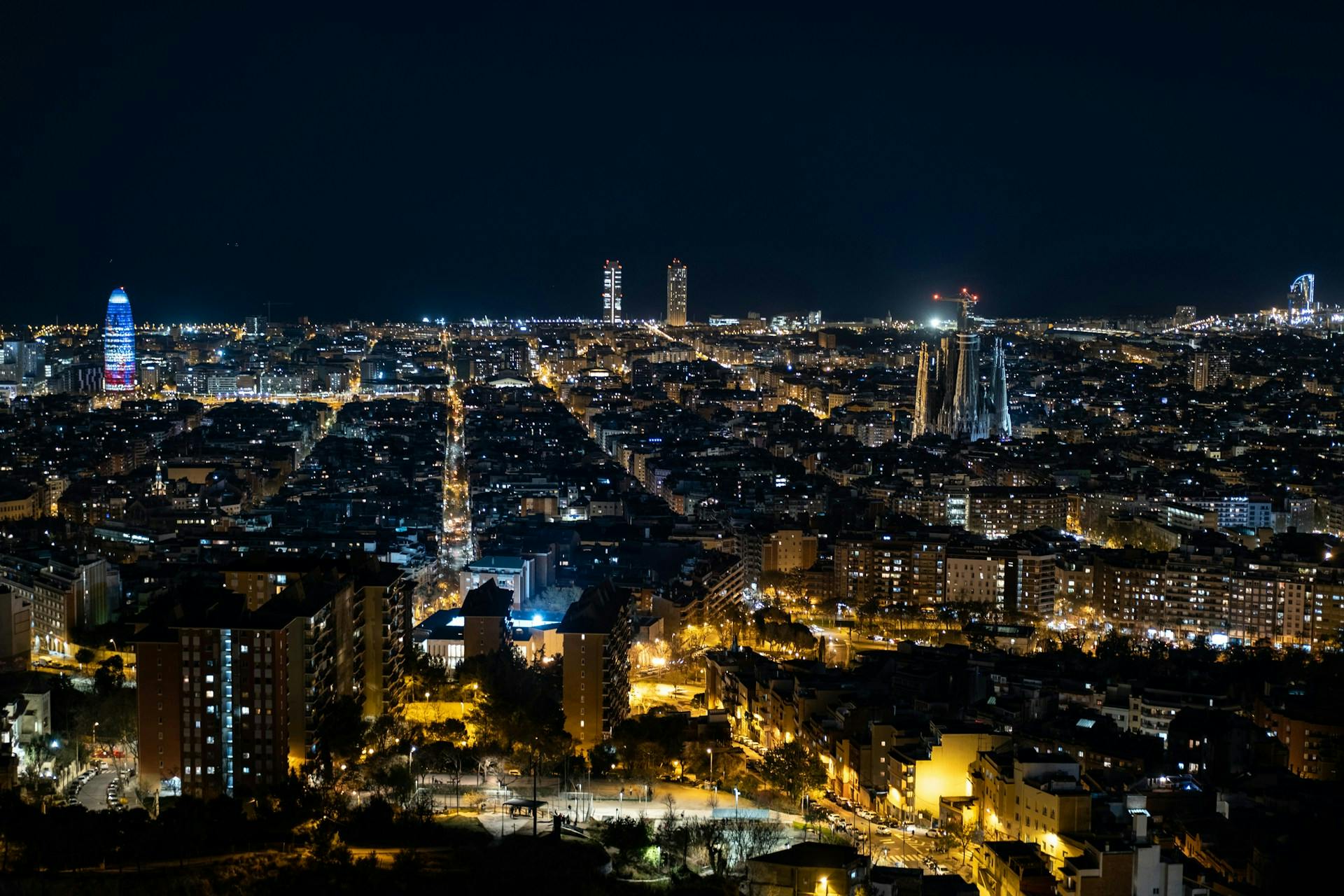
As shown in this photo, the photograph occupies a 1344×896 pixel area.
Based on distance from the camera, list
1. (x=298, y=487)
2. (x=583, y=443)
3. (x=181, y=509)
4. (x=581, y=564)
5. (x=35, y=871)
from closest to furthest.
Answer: (x=35, y=871), (x=581, y=564), (x=181, y=509), (x=298, y=487), (x=583, y=443)

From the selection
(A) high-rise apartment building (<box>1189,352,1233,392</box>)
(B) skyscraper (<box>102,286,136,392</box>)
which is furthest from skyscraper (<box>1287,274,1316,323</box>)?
(B) skyscraper (<box>102,286,136,392</box>)

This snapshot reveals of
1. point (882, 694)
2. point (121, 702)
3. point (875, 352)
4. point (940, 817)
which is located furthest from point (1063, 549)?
point (875, 352)

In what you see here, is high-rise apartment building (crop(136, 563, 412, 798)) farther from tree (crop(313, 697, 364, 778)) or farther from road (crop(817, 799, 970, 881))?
road (crop(817, 799, 970, 881))

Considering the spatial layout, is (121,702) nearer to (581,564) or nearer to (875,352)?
(581,564)

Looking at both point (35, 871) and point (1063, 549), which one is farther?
point (1063, 549)

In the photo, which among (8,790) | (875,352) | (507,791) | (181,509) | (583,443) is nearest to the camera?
(8,790)

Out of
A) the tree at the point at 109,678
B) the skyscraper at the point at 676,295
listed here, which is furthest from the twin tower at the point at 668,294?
the tree at the point at 109,678

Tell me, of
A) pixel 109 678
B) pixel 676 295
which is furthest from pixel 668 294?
pixel 109 678
